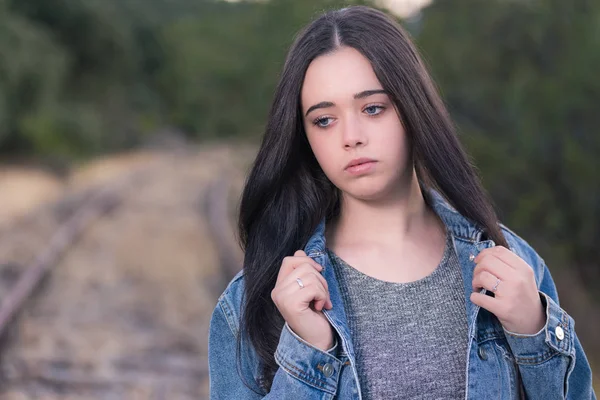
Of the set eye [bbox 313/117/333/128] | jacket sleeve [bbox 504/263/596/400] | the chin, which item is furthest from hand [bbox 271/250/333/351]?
jacket sleeve [bbox 504/263/596/400]

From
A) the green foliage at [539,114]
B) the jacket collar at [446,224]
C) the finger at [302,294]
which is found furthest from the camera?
the green foliage at [539,114]

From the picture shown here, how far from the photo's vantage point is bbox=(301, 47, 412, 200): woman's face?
1.78 meters

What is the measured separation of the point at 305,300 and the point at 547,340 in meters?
0.56

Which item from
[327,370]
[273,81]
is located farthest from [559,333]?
[273,81]

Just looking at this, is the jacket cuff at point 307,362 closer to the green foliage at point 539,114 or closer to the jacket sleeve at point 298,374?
the jacket sleeve at point 298,374

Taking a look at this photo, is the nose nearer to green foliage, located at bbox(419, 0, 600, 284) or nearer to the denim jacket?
the denim jacket

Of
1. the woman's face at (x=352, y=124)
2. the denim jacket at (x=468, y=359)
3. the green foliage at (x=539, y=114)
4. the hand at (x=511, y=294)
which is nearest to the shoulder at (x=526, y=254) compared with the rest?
the denim jacket at (x=468, y=359)

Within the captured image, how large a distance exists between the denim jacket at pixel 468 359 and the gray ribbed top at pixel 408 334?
1.6 inches

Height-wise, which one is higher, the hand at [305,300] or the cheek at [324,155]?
the cheek at [324,155]

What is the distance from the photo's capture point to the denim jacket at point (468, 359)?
5.56 ft

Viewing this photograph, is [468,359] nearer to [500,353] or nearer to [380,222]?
[500,353]

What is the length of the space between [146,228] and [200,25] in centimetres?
3494

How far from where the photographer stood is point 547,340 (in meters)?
1.70

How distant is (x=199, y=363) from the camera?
17.6 ft
